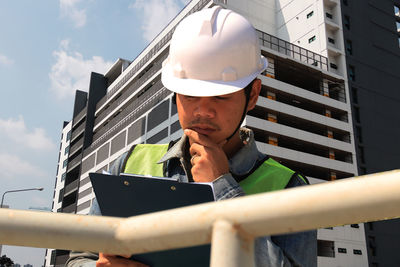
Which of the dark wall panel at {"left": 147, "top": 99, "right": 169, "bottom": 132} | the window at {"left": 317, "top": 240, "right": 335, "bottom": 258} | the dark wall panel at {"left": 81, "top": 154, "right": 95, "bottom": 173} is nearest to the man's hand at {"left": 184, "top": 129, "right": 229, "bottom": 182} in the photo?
the window at {"left": 317, "top": 240, "right": 335, "bottom": 258}

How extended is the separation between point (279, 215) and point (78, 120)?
6355cm

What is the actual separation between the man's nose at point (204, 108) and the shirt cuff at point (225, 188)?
275 mm

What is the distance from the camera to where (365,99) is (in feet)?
125

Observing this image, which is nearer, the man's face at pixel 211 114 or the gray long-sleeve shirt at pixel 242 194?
the gray long-sleeve shirt at pixel 242 194

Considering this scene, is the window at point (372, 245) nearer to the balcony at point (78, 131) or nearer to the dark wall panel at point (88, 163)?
the dark wall panel at point (88, 163)

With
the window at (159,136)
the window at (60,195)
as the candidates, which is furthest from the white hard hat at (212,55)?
the window at (60,195)

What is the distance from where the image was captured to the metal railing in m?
0.56

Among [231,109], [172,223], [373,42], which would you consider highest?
[373,42]

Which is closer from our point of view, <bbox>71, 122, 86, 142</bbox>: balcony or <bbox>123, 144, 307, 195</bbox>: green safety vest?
<bbox>123, 144, 307, 195</bbox>: green safety vest

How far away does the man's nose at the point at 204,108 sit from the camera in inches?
61.4

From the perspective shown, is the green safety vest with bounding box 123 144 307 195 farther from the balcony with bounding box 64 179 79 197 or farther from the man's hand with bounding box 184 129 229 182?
the balcony with bounding box 64 179 79 197

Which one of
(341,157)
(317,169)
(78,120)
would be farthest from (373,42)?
(78,120)

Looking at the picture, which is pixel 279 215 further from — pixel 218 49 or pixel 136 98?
pixel 136 98

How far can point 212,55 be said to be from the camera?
1.60 metres
